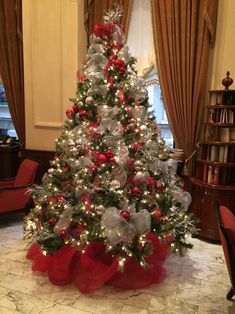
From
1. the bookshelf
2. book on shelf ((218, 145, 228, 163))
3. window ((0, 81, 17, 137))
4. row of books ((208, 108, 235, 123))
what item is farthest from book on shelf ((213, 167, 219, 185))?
window ((0, 81, 17, 137))

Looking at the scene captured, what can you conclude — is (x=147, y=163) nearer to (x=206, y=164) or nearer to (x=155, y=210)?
(x=155, y=210)

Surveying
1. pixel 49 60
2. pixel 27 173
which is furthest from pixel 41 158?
pixel 49 60

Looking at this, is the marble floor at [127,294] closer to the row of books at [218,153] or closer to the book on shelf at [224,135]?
the row of books at [218,153]

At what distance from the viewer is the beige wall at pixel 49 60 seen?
4.21 metres

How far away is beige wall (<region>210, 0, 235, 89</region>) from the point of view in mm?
3678

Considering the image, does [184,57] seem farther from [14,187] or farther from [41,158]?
[14,187]

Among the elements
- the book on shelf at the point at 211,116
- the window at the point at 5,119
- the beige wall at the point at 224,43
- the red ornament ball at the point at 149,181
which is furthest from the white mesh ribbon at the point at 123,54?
the window at the point at 5,119

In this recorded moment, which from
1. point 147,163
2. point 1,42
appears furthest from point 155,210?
point 1,42

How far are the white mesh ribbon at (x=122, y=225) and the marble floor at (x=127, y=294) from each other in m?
0.48

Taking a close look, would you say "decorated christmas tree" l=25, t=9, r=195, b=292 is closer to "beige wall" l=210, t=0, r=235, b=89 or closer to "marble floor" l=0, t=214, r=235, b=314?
"marble floor" l=0, t=214, r=235, b=314

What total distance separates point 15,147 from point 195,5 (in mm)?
3135

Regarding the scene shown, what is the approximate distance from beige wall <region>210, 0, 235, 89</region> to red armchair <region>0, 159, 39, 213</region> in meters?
2.52

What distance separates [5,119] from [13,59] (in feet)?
3.37

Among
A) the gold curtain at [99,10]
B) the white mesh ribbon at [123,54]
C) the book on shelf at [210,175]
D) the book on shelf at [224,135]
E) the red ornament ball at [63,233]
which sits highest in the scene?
the gold curtain at [99,10]
